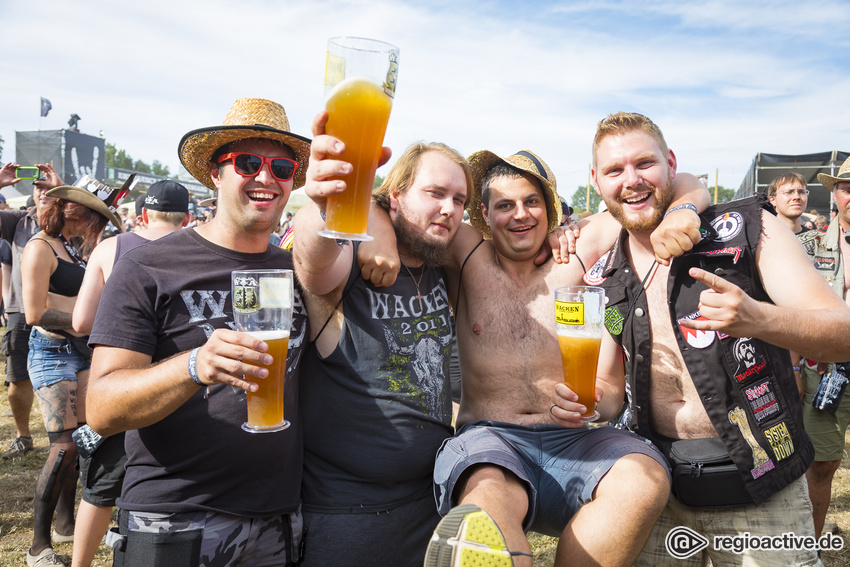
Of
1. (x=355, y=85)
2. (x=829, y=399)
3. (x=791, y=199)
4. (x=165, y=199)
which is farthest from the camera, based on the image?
(x=791, y=199)

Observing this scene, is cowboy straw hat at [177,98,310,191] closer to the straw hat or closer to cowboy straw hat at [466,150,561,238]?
cowboy straw hat at [466,150,561,238]

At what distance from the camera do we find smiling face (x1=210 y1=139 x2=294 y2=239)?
2.39 metres

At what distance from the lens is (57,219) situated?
4258 millimetres

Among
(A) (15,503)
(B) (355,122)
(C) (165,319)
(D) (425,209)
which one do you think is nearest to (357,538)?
(C) (165,319)

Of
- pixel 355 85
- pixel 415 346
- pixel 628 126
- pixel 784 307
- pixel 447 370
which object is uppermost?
pixel 628 126

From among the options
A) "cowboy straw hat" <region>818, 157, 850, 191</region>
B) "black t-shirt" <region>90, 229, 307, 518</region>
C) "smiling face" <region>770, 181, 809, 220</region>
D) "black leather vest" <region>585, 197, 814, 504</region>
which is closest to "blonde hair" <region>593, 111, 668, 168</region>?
"black leather vest" <region>585, 197, 814, 504</region>

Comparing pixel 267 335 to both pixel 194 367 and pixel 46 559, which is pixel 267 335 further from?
pixel 46 559

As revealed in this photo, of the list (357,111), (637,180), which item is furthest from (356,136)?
(637,180)

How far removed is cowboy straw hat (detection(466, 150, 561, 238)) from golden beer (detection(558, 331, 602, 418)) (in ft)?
3.57

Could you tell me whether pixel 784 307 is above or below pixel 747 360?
above

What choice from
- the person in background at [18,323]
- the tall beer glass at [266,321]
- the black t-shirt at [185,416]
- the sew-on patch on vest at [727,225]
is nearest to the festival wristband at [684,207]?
the sew-on patch on vest at [727,225]

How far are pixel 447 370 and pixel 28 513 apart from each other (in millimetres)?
4352

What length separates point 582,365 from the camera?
2.33m

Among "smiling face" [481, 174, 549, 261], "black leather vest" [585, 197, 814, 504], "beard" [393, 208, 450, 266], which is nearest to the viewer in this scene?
"black leather vest" [585, 197, 814, 504]
